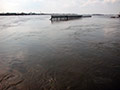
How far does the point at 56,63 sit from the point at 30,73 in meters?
2.46

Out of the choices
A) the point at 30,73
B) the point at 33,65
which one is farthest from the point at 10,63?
the point at 30,73

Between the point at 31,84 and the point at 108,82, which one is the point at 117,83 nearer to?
the point at 108,82

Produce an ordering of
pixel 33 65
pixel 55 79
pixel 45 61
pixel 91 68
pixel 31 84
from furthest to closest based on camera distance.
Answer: pixel 45 61, pixel 33 65, pixel 91 68, pixel 55 79, pixel 31 84

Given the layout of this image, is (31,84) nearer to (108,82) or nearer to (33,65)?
(33,65)

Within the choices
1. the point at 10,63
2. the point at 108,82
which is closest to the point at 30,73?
the point at 10,63

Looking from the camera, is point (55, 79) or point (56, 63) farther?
point (56, 63)

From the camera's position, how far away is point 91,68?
8.73 meters

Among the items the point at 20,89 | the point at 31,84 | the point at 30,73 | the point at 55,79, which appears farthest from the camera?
the point at 30,73

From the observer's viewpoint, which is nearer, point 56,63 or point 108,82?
point 108,82

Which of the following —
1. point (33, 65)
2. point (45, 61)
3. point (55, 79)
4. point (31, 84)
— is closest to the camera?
point (31, 84)

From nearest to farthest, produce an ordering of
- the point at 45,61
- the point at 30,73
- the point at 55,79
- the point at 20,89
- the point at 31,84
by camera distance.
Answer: the point at 20,89 → the point at 31,84 → the point at 55,79 → the point at 30,73 → the point at 45,61

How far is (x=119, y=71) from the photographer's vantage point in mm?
8164

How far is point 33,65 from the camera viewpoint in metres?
9.34

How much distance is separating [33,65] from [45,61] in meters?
1.19
